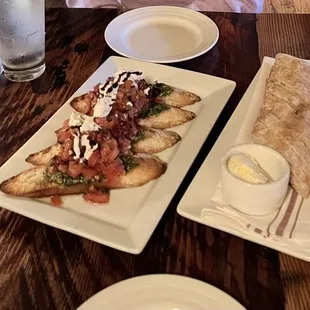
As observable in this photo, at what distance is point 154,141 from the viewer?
3.70 feet

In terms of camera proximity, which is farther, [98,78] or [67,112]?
[98,78]

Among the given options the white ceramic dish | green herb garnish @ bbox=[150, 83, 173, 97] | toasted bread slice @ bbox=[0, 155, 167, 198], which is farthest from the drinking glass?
the white ceramic dish

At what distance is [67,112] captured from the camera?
1226 millimetres

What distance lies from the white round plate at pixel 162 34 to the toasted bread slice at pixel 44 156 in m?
0.43

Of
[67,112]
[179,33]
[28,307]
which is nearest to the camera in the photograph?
[28,307]

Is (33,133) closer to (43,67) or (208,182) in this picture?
(43,67)

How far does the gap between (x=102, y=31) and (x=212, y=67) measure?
1.18 feet

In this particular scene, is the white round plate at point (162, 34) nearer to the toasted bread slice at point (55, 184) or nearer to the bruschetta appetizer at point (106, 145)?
the bruschetta appetizer at point (106, 145)

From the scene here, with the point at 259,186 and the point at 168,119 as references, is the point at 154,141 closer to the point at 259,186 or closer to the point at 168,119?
the point at 168,119

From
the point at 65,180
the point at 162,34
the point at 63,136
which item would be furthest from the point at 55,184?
the point at 162,34

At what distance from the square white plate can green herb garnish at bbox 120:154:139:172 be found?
43mm

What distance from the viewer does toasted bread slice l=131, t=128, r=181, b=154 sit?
1.11 meters

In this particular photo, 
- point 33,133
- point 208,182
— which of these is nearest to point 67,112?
point 33,133

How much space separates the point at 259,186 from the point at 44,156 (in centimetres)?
42
